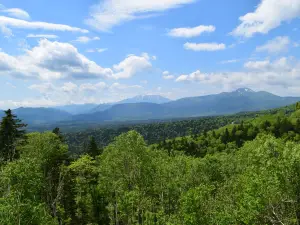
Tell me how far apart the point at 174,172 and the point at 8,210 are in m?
40.4

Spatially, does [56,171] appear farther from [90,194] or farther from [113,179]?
[113,179]

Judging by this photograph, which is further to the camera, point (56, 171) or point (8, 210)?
point (56, 171)

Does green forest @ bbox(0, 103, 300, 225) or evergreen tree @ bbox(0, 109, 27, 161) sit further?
evergreen tree @ bbox(0, 109, 27, 161)

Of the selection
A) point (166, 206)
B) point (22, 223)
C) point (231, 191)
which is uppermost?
point (22, 223)

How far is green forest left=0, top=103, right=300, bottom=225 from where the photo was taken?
30.9 meters

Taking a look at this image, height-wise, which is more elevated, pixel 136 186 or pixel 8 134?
pixel 8 134

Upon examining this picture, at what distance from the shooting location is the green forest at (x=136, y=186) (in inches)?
1218

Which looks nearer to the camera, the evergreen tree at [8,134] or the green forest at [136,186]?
the green forest at [136,186]

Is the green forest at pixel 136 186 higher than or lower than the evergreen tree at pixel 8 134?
lower

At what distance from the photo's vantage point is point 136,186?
45562 mm

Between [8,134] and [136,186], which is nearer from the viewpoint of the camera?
[136,186]

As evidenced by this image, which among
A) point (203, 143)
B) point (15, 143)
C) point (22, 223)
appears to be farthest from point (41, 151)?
point (203, 143)

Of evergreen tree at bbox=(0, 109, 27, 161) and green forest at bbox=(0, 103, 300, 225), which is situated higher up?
evergreen tree at bbox=(0, 109, 27, 161)

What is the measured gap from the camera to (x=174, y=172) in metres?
62.0
